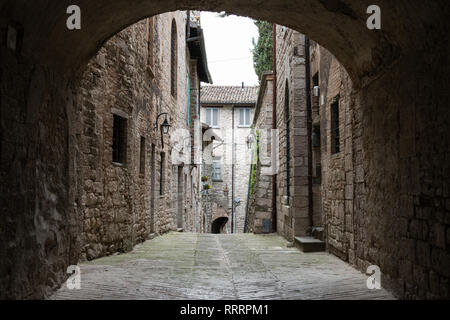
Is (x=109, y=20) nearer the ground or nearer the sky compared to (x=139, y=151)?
nearer the sky

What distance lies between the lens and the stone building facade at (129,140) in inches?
276

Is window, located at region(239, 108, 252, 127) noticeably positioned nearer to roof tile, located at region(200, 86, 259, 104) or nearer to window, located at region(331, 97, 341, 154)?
roof tile, located at region(200, 86, 259, 104)

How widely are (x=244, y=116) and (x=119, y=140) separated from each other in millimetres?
23712

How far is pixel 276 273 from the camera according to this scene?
5.99 meters

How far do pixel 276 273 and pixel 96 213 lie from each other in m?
3.08

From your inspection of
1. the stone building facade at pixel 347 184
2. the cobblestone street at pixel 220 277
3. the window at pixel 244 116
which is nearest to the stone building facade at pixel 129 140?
the cobblestone street at pixel 220 277

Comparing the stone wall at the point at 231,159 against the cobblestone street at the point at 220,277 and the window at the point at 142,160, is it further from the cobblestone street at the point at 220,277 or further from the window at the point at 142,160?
the cobblestone street at the point at 220,277

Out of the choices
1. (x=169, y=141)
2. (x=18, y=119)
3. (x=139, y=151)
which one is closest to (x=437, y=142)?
(x=18, y=119)

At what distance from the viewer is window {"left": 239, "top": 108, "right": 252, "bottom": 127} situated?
31.7 metres

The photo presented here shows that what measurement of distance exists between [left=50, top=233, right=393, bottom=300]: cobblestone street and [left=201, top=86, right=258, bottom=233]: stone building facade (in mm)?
21396

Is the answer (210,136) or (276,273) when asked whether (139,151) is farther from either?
(210,136)

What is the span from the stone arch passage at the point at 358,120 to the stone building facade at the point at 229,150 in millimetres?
23496

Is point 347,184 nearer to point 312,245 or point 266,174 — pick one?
point 312,245

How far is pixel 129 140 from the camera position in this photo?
8.60 metres
